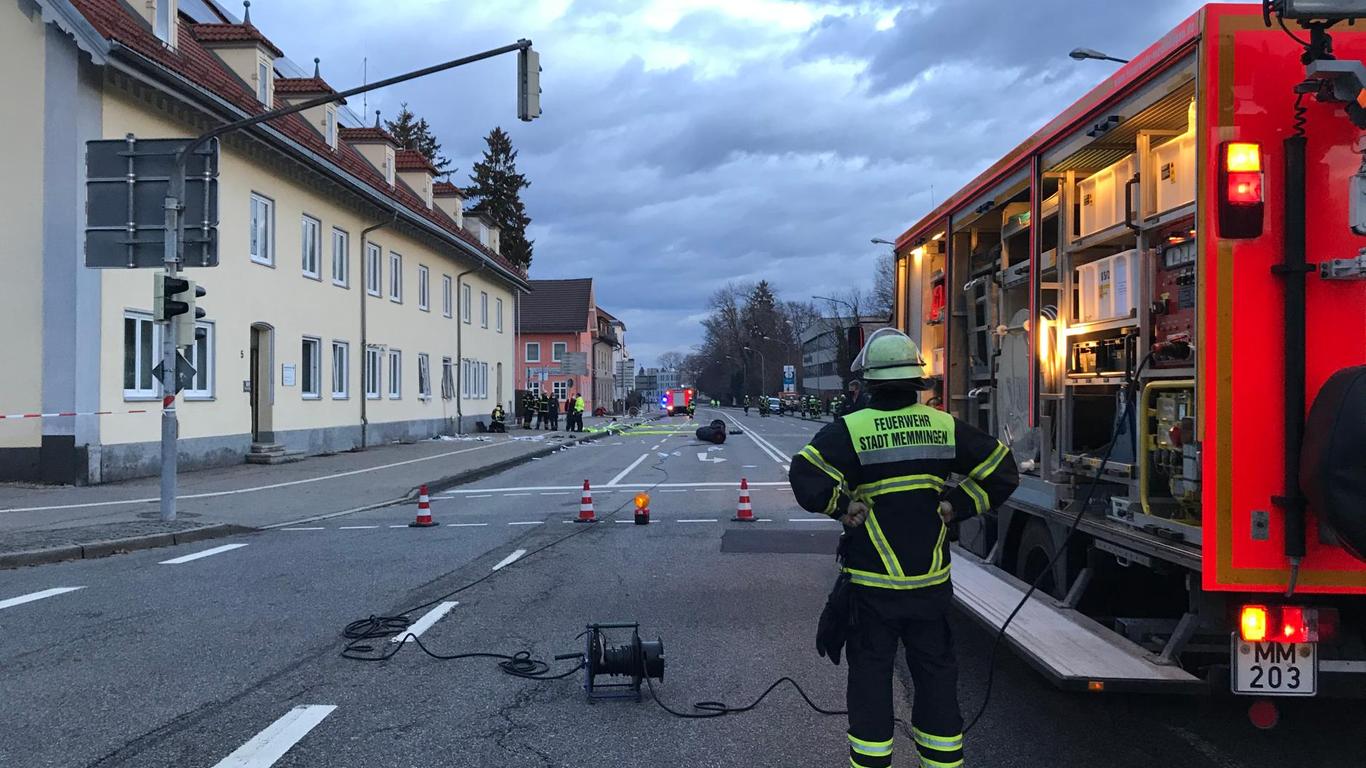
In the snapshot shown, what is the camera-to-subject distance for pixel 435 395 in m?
34.0

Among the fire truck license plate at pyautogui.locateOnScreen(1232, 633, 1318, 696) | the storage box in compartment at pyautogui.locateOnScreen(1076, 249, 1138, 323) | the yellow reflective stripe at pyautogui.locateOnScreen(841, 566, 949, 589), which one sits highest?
the storage box in compartment at pyautogui.locateOnScreen(1076, 249, 1138, 323)

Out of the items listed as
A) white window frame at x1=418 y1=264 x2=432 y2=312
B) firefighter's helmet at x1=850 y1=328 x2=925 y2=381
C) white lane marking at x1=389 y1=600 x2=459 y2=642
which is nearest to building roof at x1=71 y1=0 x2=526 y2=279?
white window frame at x1=418 y1=264 x2=432 y2=312

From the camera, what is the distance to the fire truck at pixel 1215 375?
363 centimetres

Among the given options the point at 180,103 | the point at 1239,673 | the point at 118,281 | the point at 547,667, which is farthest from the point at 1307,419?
the point at 180,103

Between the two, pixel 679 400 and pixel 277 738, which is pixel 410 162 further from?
pixel 679 400

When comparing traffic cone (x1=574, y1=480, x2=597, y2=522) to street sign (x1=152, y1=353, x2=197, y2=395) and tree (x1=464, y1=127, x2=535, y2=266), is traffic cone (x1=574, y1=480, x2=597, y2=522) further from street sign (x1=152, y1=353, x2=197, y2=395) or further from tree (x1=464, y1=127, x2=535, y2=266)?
tree (x1=464, y1=127, x2=535, y2=266)

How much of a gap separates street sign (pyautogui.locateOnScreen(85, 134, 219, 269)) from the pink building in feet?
172

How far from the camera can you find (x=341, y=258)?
25.9 meters

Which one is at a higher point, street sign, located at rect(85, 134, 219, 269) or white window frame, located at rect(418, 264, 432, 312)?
white window frame, located at rect(418, 264, 432, 312)

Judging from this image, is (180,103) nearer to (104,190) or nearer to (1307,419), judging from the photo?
(104,190)

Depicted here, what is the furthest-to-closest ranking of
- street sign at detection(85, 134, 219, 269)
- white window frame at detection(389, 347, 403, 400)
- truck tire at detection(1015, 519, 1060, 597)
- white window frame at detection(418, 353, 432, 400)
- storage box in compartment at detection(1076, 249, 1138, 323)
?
white window frame at detection(418, 353, 432, 400) → white window frame at detection(389, 347, 403, 400) → street sign at detection(85, 134, 219, 269) → truck tire at detection(1015, 519, 1060, 597) → storage box in compartment at detection(1076, 249, 1138, 323)

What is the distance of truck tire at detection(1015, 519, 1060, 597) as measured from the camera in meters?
5.76

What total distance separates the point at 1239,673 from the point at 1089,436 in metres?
2.37

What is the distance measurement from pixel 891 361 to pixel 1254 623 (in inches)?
67.7
